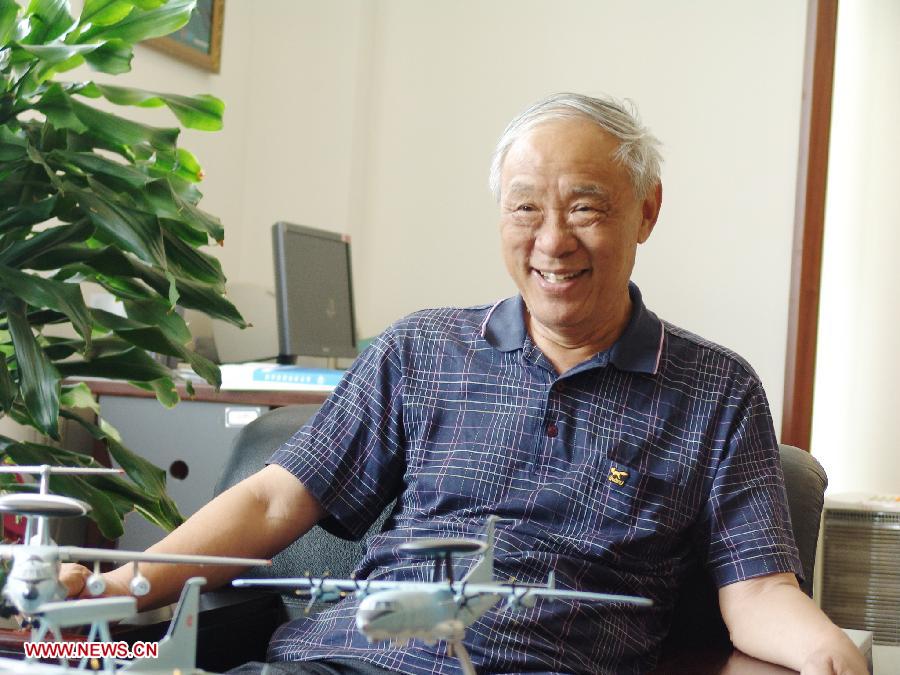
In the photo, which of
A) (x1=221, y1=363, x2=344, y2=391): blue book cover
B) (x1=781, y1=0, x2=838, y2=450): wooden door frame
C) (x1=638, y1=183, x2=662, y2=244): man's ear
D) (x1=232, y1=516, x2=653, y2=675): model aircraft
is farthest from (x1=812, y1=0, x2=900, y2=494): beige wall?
(x1=232, y1=516, x2=653, y2=675): model aircraft

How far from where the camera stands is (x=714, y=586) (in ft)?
5.02

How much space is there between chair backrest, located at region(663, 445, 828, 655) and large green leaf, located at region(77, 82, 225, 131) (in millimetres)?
1047

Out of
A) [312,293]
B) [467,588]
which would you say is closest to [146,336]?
[467,588]

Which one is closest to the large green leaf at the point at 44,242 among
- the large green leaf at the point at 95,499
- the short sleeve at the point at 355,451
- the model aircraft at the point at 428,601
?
the large green leaf at the point at 95,499

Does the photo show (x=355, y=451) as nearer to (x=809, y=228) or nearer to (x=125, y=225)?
(x=125, y=225)

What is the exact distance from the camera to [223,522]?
4.73 ft

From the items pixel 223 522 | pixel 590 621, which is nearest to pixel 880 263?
pixel 590 621

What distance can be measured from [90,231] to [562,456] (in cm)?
78

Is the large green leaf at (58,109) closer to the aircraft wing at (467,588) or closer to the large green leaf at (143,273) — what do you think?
the large green leaf at (143,273)

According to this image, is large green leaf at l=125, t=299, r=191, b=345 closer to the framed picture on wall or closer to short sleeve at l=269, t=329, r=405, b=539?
short sleeve at l=269, t=329, r=405, b=539

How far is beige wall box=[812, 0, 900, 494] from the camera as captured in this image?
3.14 metres

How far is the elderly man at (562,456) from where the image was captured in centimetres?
141

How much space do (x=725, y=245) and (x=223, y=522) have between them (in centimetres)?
240

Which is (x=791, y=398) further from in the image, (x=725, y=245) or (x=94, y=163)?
(x=94, y=163)
